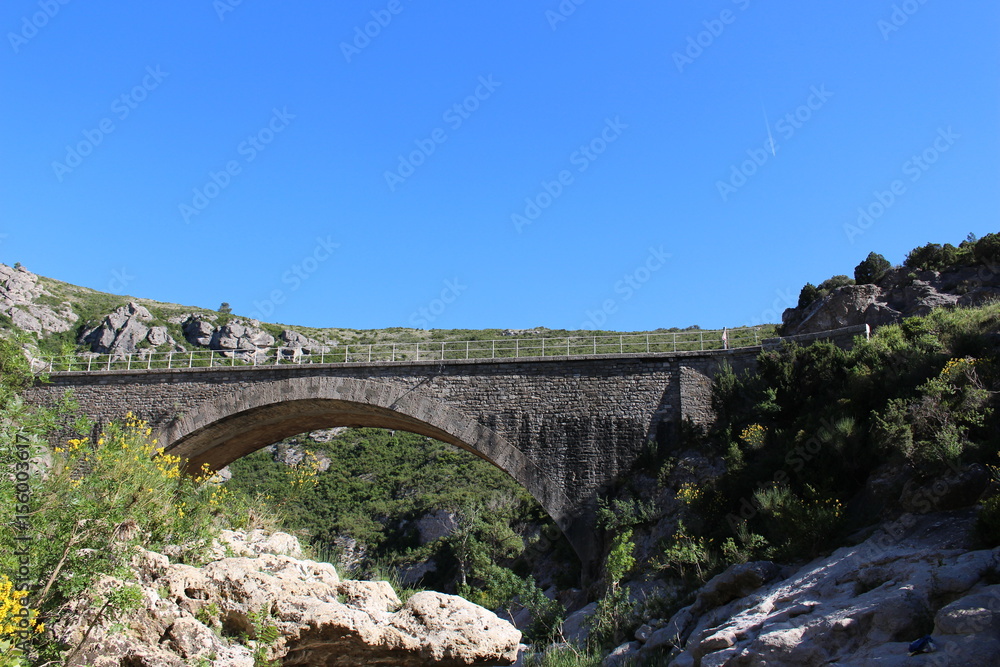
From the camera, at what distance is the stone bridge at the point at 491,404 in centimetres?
2106

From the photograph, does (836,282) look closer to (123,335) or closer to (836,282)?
(836,282)

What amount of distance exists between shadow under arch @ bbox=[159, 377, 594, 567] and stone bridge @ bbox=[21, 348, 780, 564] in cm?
3

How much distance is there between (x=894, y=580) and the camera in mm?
9414

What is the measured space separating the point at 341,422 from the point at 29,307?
40.8 m

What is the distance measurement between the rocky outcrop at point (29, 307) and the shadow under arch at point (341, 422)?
32848 millimetres

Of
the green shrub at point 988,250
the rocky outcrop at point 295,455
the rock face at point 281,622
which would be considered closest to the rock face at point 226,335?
the rocky outcrop at point 295,455

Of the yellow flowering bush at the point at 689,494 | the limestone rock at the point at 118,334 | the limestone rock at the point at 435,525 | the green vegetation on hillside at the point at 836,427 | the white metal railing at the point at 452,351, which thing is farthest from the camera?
the limestone rock at the point at 118,334

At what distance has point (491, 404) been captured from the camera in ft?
73.4

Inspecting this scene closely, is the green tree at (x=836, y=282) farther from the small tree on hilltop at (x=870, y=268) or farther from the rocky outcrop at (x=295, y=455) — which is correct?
the rocky outcrop at (x=295, y=455)

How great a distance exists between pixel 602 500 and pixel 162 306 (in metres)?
59.7

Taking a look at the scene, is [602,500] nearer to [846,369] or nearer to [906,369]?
[846,369]

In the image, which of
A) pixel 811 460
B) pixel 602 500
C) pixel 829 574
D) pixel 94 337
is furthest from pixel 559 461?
pixel 94 337

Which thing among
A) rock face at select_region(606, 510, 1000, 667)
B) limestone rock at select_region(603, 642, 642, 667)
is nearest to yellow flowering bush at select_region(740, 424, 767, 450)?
rock face at select_region(606, 510, 1000, 667)

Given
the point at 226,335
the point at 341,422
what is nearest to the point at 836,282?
the point at 341,422
